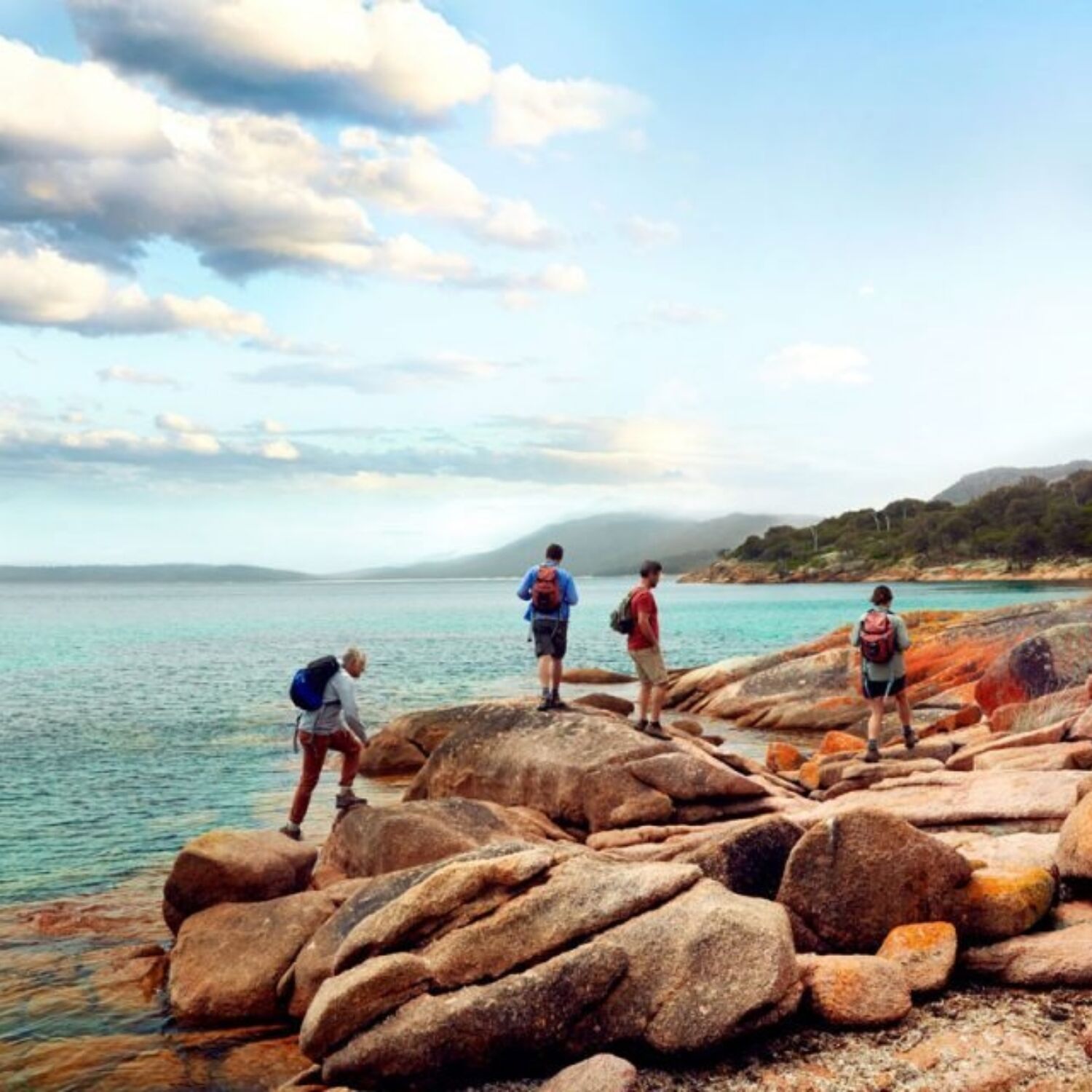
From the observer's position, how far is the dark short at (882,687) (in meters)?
20.0

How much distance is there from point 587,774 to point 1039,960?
8.72 m

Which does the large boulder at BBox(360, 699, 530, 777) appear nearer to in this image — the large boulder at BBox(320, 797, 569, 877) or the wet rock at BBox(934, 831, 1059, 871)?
the large boulder at BBox(320, 797, 569, 877)

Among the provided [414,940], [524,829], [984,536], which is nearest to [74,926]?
[524,829]

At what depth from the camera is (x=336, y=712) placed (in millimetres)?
15820

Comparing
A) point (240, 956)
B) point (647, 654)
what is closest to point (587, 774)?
point (647, 654)

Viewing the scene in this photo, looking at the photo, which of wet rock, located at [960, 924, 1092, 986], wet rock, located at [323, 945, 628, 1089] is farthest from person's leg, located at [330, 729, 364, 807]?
wet rock, located at [960, 924, 1092, 986]

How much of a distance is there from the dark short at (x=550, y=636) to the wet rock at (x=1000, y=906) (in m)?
9.84

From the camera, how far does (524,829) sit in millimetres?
15422

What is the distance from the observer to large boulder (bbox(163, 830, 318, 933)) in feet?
44.3

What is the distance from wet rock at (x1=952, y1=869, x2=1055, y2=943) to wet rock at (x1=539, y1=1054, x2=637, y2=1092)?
377 cm

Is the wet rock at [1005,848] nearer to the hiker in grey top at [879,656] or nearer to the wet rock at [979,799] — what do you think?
the wet rock at [979,799]

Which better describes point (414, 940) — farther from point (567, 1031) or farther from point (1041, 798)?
point (1041, 798)

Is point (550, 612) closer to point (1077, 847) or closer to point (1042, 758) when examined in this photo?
point (1042, 758)

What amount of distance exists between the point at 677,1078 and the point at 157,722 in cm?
3347
